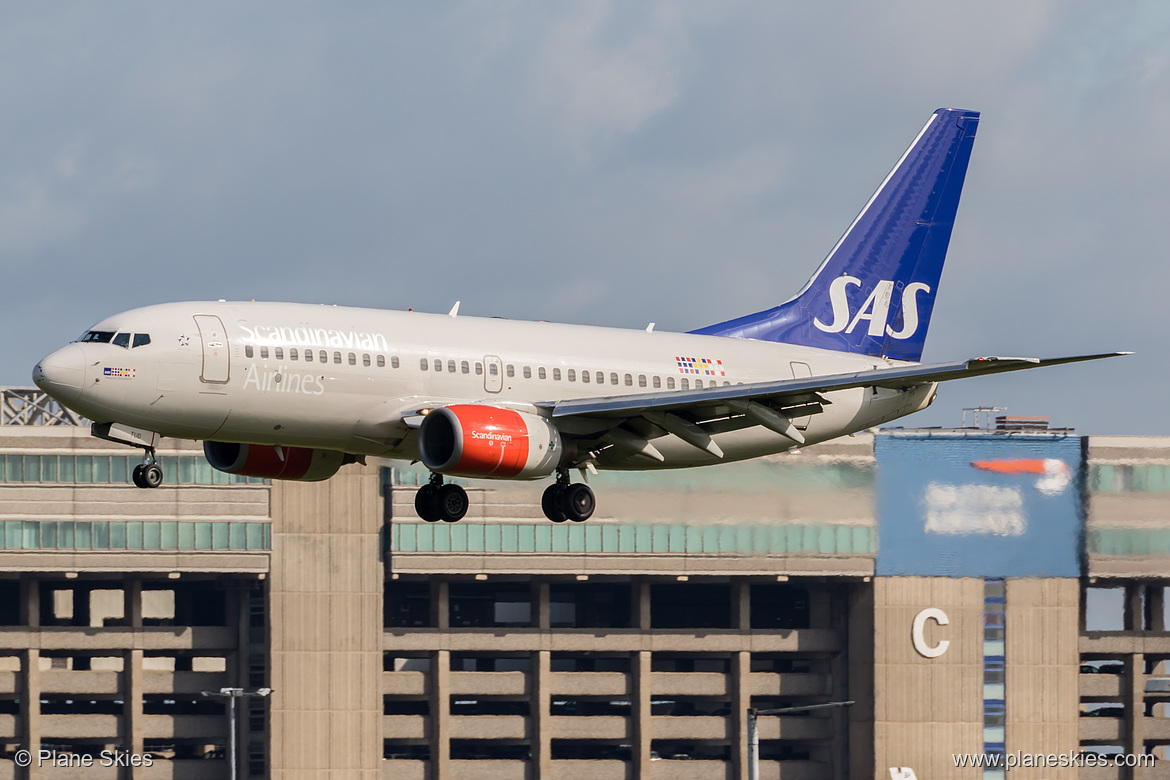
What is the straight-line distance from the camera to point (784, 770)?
6171 inches

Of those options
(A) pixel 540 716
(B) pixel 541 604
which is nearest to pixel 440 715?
(A) pixel 540 716

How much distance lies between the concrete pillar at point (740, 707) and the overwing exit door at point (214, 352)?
359ft

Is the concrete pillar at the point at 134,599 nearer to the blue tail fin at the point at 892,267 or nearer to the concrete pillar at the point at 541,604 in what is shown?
the concrete pillar at the point at 541,604

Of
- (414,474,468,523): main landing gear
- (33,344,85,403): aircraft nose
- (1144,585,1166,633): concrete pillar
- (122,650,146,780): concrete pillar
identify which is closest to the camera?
(33,344,85,403): aircraft nose

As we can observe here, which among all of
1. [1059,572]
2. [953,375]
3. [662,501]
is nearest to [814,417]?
[953,375]

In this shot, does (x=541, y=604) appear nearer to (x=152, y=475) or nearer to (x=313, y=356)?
(x=313, y=356)

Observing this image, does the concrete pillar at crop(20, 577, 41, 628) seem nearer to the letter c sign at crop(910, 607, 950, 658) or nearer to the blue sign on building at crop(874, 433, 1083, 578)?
the blue sign on building at crop(874, 433, 1083, 578)

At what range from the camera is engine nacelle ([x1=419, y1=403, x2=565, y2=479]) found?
165ft

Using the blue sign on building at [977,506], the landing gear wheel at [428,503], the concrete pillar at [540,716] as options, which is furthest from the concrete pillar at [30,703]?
the landing gear wheel at [428,503]

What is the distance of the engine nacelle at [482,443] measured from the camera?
50.4 meters

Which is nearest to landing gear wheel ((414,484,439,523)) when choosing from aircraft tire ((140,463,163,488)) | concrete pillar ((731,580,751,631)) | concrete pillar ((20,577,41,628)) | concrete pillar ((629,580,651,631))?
aircraft tire ((140,463,163,488))

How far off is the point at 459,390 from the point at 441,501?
429cm

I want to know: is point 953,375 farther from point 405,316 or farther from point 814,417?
point 405,316

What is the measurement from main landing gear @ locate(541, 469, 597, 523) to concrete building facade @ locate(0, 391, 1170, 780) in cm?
7169
